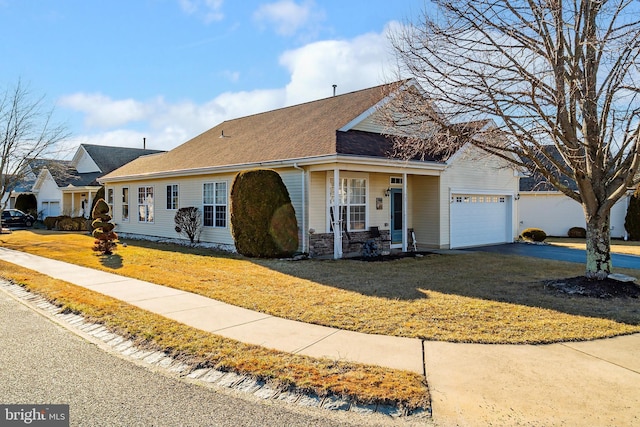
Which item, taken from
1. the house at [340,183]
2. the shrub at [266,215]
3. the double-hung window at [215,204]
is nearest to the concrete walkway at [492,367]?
the shrub at [266,215]

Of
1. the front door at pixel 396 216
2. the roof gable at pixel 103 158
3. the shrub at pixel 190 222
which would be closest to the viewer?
the front door at pixel 396 216

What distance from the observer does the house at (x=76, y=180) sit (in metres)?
31.5

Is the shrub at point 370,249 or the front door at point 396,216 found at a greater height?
the front door at point 396,216

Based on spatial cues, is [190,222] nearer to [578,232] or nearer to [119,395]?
[119,395]

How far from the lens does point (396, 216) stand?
16625mm

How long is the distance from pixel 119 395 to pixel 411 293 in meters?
5.89

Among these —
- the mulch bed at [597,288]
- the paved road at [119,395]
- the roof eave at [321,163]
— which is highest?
the roof eave at [321,163]

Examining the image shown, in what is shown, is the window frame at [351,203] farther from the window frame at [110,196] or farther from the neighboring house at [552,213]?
the window frame at [110,196]

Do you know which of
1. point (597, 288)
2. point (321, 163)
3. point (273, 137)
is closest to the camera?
point (597, 288)

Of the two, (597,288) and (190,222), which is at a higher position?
(190,222)

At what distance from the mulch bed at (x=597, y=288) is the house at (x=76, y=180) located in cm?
2857

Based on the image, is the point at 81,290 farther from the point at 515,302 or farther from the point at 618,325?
the point at 618,325

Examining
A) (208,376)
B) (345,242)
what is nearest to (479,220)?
(345,242)

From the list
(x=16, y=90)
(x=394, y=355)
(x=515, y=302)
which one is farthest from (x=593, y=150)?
(x=16, y=90)
